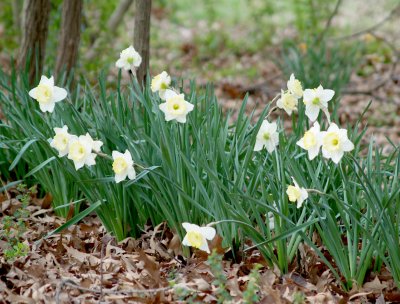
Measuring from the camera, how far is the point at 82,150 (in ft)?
8.87

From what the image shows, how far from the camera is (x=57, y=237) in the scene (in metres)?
3.26

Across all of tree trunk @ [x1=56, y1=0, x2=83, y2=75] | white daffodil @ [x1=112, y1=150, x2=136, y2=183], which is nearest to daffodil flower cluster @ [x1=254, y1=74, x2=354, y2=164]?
white daffodil @ [x1=112, y1=150, x2=136, y2=183]

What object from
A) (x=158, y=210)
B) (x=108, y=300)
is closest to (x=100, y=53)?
(x=158, y=210)

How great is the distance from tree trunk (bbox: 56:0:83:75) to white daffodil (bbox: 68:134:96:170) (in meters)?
2.19

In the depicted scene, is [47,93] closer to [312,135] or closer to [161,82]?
[161,82]

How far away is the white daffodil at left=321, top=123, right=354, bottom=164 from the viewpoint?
245cm

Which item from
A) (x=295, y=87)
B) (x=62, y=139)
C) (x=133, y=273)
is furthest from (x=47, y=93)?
(x=295, y=87)

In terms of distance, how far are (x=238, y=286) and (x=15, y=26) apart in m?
4.85

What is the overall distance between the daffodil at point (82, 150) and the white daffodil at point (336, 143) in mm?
895

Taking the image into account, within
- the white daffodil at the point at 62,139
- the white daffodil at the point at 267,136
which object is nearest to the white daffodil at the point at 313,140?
the white daffodil at the point at 267,136

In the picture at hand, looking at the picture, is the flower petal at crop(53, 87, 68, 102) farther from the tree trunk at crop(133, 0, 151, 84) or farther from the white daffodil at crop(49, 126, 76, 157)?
the tree trunk at crop(133, 0, 151, 84)

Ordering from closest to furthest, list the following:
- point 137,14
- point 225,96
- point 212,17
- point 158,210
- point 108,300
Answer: point 108,300, point 158,210, point 137,14, point 225,96, point 212,17

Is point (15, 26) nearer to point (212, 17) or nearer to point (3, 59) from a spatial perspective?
point (3, 59)

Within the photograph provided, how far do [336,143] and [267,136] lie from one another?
1.50 ft
